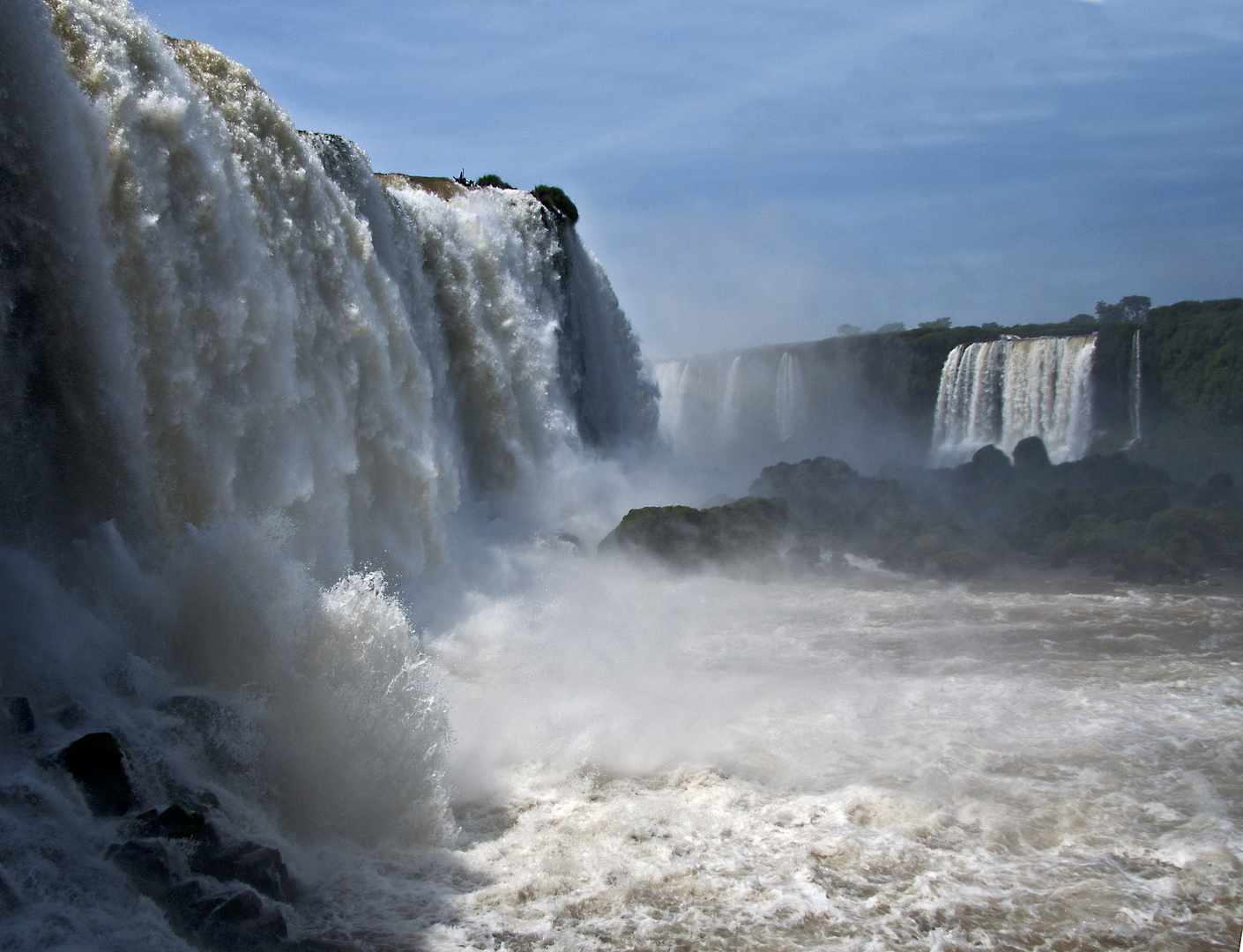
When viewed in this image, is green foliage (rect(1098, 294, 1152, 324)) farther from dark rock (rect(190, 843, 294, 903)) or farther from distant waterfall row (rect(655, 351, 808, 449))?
dark rock (rect(190, 843, 294, 903))

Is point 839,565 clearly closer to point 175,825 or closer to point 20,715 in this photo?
point 175,825

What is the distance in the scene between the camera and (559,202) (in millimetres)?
19859

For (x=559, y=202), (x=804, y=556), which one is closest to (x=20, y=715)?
(x=804, y=556)

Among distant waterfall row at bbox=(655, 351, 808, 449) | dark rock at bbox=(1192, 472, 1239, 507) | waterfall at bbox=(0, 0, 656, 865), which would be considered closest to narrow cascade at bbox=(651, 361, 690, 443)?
distant waterfall row at bbox=(655, 351, 808, 449)

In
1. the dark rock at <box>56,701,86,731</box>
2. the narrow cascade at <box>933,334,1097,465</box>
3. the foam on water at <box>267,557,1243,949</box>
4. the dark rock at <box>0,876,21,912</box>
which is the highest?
the narrow cascade at <box>933,334,1097,465</box>

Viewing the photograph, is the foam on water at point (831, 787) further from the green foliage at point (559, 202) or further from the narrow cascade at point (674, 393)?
the narrow cascade at point (674, 393)

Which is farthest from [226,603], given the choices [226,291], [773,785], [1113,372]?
[1113,372]

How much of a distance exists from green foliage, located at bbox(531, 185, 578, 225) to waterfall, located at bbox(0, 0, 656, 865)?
927 cm

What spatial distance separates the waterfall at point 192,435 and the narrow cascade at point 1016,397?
2093cm

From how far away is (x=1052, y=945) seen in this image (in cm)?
479

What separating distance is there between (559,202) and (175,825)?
55.7ft

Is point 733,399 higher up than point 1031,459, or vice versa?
point 733,399

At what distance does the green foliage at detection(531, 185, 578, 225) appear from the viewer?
759 inches

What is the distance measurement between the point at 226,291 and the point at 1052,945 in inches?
293
